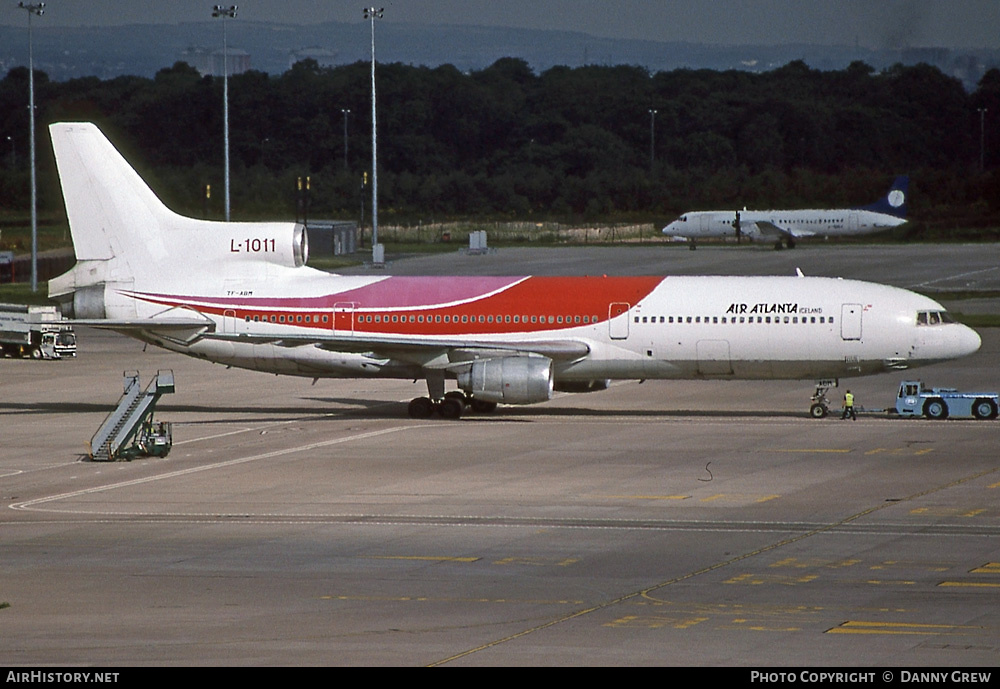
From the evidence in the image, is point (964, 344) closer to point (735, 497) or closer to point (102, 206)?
point (735, 497)

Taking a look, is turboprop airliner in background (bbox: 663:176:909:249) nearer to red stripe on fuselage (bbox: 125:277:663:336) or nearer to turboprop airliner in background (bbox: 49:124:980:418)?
red stripe on fuselage (bbox: 125:277:663:336)

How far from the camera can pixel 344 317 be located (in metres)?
50.7

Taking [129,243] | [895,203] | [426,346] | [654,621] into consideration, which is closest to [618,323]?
[426,346]

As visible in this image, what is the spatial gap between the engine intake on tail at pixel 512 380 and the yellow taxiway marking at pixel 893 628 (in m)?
24.7

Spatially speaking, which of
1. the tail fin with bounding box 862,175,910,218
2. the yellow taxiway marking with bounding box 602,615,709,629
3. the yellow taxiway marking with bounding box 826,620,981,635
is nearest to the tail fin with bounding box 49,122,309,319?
the yellow taxiway marking with bounding box 602,615,709,629

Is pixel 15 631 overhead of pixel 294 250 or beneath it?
beneath

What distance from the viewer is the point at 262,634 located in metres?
23.1

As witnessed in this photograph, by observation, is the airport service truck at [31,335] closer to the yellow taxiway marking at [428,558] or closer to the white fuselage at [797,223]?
the yellow taxiway marking at [428,558]

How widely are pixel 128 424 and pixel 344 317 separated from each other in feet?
31.6

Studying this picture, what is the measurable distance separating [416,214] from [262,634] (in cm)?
16137

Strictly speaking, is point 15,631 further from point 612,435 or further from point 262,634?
point 612,435

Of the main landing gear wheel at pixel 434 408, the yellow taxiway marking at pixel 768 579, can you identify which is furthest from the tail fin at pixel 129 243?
the yellow taxiway marking at pixel 768 579

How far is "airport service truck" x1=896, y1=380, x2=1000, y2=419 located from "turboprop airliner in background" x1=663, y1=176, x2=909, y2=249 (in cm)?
9461

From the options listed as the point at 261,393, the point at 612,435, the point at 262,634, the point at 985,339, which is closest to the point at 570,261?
the point at 985,339
